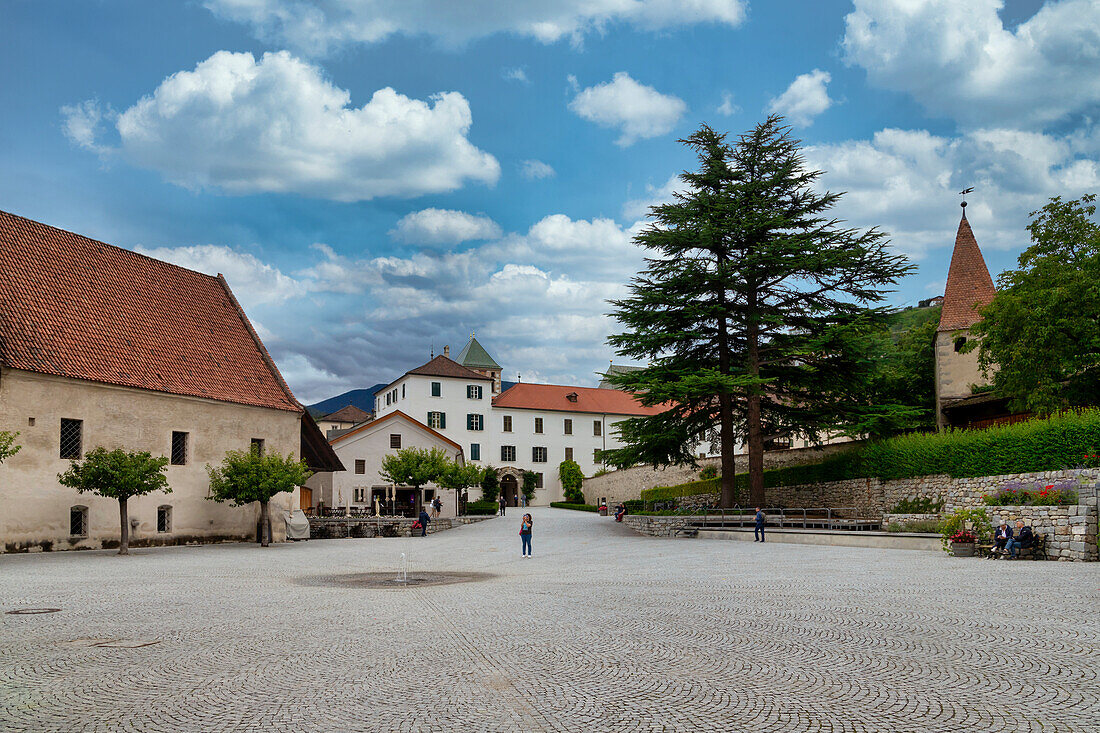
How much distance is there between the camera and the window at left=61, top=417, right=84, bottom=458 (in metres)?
28.0

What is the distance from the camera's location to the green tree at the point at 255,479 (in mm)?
30594

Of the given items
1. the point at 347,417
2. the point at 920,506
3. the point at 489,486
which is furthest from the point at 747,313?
the point at 347,417

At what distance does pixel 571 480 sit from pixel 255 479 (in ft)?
165

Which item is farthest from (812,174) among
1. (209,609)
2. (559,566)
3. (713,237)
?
(209,609)

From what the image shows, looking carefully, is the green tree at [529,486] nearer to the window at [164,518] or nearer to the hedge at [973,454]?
the hedge at [973,454]

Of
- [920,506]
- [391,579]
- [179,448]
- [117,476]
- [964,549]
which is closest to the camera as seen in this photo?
[391,579]

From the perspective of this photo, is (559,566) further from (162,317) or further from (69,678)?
(162,317)

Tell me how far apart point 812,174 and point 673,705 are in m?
32.4

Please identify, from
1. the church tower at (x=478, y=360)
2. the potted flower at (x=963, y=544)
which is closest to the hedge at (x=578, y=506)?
the church tower at (x=478, y=360)

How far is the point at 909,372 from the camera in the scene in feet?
145

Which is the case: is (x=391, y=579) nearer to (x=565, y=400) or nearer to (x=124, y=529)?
(x=124, y=529)

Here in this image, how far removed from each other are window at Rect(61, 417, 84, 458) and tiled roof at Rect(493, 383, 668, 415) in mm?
52269

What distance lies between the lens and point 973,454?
28.5m

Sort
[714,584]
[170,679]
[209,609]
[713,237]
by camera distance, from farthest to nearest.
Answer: [713,237] → [714,584] → [209,609] → [170,679]
